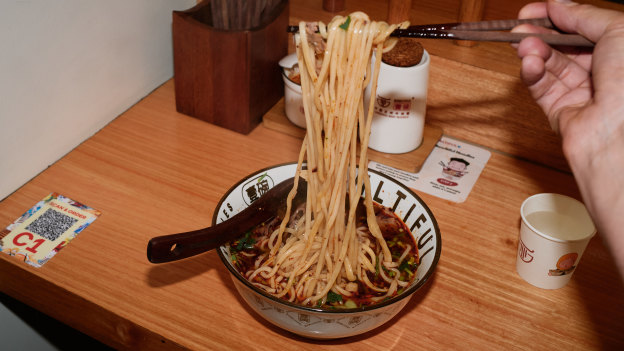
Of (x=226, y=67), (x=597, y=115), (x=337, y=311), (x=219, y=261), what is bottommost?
(x=219, y=261)

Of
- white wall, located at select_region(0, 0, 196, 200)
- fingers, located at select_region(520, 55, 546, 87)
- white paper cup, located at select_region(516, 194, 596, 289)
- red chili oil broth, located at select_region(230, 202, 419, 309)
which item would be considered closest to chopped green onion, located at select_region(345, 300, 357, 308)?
red chili oil broth, located at select_region(230, 202, 419, 309)

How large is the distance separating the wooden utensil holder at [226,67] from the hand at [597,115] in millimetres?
610

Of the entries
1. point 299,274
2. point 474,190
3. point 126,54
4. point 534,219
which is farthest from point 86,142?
point 534,219

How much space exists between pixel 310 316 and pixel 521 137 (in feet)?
2.66

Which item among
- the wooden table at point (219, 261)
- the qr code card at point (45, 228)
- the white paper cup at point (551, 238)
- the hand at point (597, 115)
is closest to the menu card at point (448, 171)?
the wooden table at point (219, 261)

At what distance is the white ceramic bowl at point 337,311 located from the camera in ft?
3.00

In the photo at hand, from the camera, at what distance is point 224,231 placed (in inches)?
40.4

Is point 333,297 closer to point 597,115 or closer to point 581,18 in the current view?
point 597,115

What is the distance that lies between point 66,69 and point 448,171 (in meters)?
0.91

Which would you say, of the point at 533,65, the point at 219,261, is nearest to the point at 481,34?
the point at 533,65

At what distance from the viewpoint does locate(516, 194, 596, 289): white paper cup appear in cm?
108

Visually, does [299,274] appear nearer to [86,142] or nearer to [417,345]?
[417,345]

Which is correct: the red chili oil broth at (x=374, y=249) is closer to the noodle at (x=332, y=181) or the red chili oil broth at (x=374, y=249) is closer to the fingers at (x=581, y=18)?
the noodle at (x=332, y=181)

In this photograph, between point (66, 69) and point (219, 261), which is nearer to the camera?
point (219, 261)
